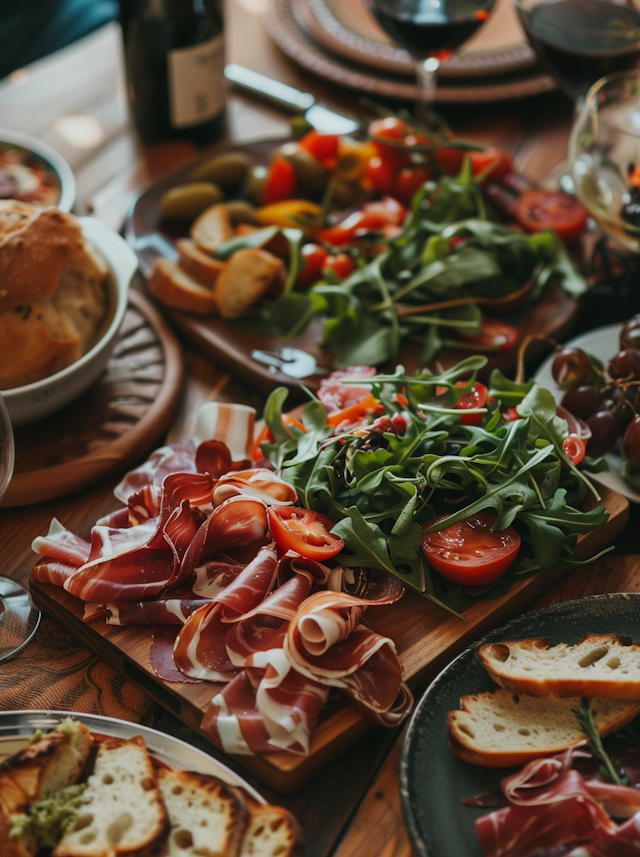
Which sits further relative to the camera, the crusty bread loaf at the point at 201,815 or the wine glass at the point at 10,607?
the wine glass at the point at 10,607

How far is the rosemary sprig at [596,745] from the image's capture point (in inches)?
36.0

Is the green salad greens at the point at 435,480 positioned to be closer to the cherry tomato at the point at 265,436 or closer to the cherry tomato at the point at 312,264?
the cherry tomato at the point at 265,436

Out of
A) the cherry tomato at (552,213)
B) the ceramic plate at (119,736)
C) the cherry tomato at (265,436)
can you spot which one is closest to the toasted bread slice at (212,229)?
the cherry tomato at (265,436)

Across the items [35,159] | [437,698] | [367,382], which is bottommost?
[437,698]

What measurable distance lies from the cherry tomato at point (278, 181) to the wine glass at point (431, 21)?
0.40m

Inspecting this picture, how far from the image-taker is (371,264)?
1.62 meters

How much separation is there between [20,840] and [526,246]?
4.52ft

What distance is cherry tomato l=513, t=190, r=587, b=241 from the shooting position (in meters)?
1.80

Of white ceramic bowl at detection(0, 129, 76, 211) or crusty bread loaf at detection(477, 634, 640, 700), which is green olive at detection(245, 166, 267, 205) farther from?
crusty bread loaf at detection(477, 634, 640, 700)

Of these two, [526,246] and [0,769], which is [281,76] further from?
[0,769]

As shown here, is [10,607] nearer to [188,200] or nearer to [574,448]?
[574,448]

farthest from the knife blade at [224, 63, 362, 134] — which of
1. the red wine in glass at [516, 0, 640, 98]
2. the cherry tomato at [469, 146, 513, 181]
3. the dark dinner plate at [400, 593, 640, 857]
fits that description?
the dark dinner plate at [400, 593, 640, 857]

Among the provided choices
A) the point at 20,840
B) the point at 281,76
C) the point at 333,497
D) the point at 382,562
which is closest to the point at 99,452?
the point at 333,497

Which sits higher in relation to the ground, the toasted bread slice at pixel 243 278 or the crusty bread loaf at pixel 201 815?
the toasted bread slice at pixel 243 278
